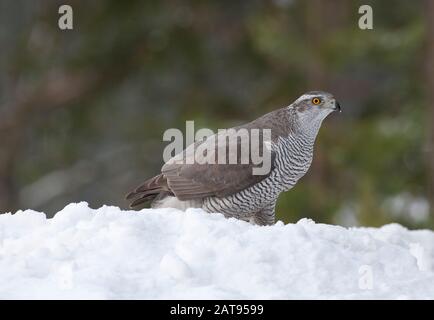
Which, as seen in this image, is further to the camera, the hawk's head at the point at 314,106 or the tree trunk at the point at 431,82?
the tree trunk at the point at 431,82

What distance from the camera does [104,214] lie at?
5.46 meters

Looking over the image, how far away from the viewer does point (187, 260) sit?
15.8ft

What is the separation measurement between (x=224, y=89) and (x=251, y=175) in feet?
40.3

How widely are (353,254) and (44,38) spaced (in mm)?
13615

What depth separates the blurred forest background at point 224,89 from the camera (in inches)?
507

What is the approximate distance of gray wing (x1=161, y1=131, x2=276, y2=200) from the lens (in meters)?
6.81

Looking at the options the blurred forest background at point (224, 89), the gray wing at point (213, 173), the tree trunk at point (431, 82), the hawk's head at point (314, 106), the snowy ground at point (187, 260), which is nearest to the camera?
the snowy ground at point (187, 260)

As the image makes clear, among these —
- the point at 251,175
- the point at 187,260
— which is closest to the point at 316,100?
the point at 251,175

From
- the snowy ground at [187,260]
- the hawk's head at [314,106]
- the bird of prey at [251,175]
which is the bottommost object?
the snowy ground at [187,260]

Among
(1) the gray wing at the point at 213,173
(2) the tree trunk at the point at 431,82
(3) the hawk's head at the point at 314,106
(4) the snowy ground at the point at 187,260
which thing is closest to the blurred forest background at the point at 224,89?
(2) the tree trunk at the point at 431,82

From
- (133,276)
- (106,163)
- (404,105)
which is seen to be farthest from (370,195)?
(106,163)

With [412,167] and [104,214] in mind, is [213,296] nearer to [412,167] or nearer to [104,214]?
[104,214]

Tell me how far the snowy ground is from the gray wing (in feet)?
3.88

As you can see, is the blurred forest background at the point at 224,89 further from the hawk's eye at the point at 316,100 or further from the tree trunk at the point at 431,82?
the hawk's eye at the point at 316,100
